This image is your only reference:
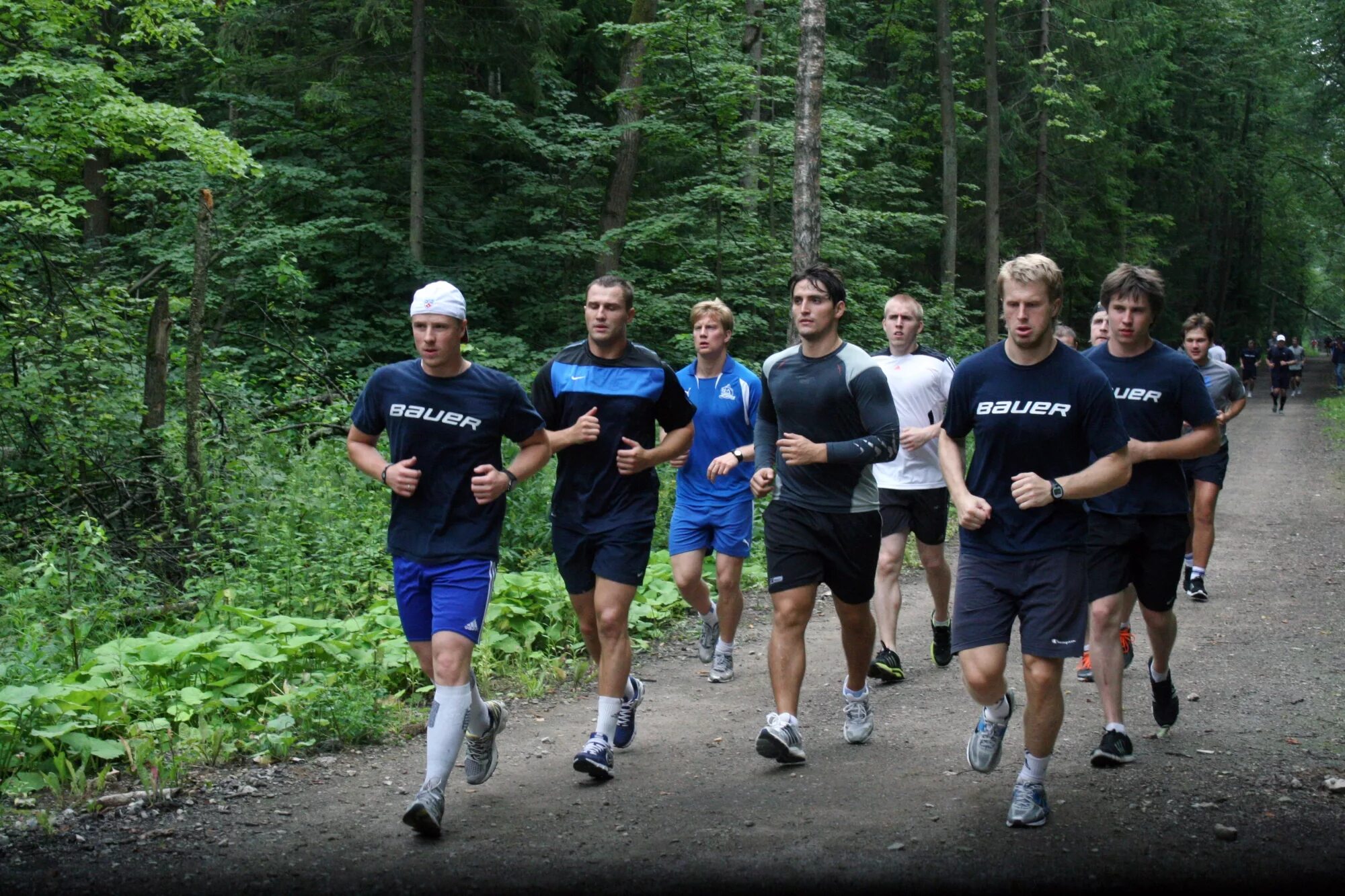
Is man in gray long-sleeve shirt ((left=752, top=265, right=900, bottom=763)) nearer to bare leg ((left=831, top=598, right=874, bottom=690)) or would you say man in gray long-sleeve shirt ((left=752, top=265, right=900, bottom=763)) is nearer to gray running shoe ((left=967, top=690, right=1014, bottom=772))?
bare leg ((left=831, top=598, right=874, bottom=690))

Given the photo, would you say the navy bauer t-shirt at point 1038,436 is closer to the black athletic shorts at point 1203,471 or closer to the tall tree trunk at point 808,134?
the black athletic shorts at point 1203,471

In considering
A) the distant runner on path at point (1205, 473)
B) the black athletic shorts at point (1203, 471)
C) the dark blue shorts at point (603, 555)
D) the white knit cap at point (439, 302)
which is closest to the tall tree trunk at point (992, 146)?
the distant runner on path at point (1205, 473)

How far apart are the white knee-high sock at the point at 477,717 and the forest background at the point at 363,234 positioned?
3.70 feet

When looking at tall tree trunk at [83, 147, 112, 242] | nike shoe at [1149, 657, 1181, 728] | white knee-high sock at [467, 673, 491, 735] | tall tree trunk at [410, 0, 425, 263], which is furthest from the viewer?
tall tree trunk at [83, 147, 112, 242]

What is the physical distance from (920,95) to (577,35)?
9.87 metres

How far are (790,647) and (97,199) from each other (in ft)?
60.6

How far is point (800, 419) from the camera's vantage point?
5906 mm

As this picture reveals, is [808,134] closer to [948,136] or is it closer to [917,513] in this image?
[917,513]

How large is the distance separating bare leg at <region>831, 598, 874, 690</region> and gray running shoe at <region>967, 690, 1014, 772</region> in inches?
38.8

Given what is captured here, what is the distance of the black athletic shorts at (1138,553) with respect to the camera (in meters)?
6.07

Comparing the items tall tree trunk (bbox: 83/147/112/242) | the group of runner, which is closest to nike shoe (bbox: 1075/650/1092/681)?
the group of runner

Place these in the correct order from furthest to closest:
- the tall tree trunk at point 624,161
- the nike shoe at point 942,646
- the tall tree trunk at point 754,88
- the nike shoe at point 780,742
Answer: the tall tree trunk at point 624,161 → the tall tree trunk at point 754,88 → the nike shoe at point 942,646 → the nike shoe at point 780,742

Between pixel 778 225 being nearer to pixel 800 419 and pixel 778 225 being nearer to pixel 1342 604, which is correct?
pixel 1342 604

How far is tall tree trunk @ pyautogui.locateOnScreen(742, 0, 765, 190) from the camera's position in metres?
16.2
